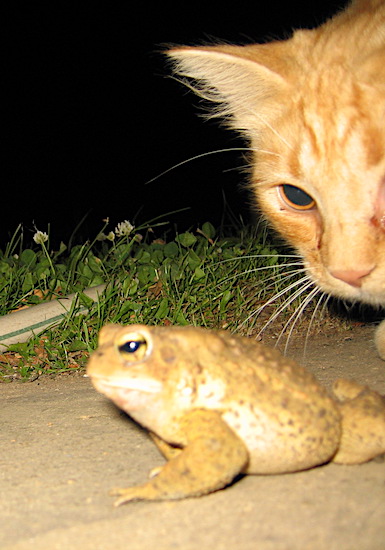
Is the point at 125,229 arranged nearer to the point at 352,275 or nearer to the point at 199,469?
the point at 352,275

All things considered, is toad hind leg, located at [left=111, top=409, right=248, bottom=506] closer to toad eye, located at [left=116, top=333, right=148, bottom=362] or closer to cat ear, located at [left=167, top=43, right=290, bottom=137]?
toad eye, located at [left=116, top=333, right=148, bottom=362]

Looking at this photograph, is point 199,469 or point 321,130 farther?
point 321,130

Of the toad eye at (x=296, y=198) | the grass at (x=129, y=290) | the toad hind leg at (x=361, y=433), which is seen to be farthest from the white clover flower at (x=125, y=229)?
the toad hind leg at (x=361, y=433)

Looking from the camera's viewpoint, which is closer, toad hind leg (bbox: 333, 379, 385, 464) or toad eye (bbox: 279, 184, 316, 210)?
toad hind leg (bbox: 333, 379, 385, 464)

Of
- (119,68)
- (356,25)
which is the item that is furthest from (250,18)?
(356,25)

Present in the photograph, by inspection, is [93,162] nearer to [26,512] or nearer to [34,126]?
[34,126]

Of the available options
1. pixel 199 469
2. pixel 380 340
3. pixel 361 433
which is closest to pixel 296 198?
pixel 380 340

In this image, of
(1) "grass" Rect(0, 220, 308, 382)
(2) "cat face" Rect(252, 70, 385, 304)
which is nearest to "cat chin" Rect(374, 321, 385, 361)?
(2) "cat face" Rect(252, 70, 385, 304)

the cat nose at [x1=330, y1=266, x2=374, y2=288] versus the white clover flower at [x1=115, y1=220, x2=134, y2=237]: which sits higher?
the cat nose at [x1=330, y1=266, x2=374, y2=288]
